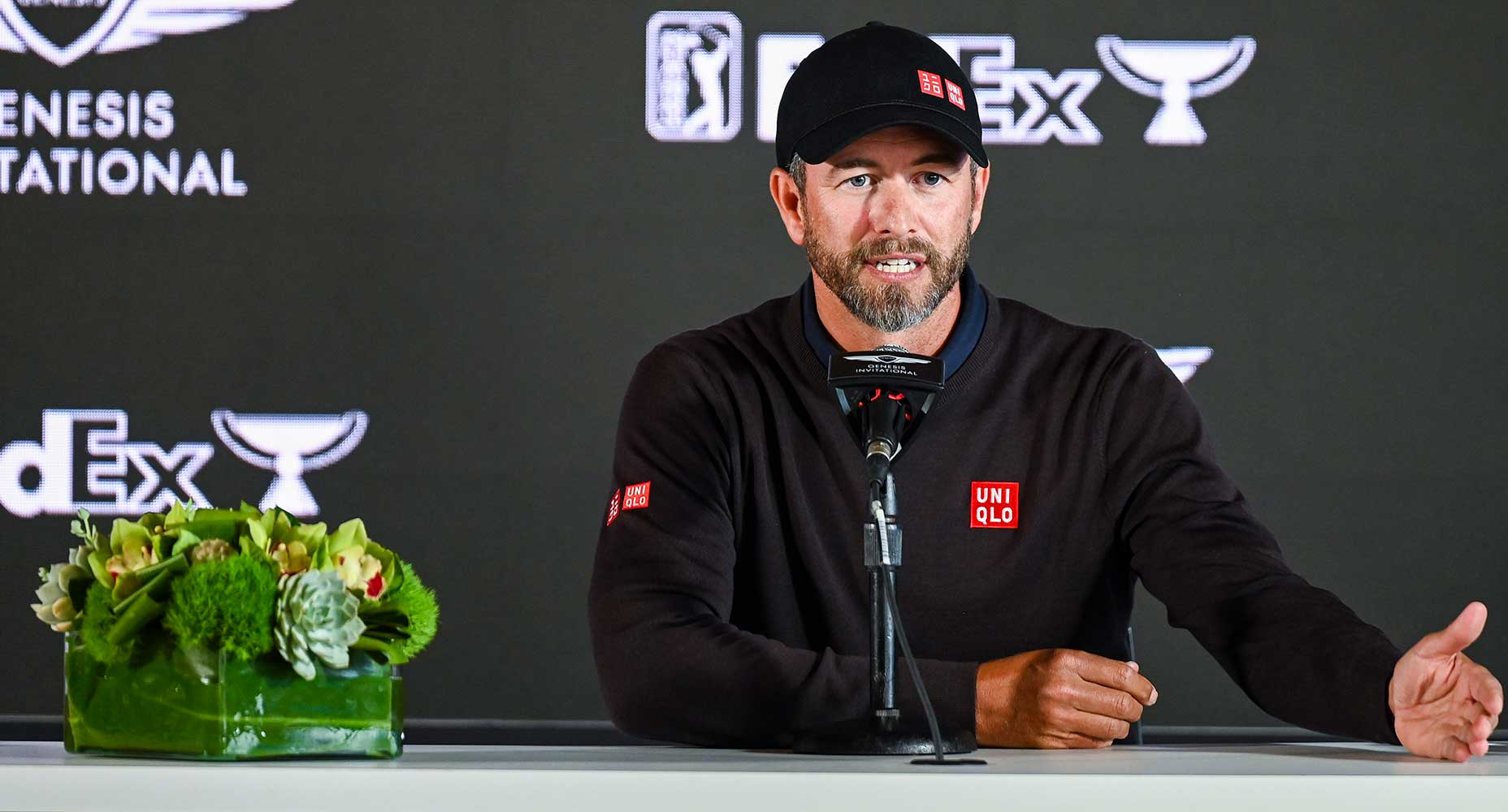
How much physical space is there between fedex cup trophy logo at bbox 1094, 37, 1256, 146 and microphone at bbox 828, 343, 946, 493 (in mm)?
1953

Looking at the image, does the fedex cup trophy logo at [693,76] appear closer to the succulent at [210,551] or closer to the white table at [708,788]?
the succulent at [210,551]

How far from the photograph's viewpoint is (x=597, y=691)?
3.25 m

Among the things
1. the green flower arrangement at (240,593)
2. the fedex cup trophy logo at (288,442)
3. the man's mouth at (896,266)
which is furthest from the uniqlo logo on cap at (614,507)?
the fedex cup trophy logo at (288,442)

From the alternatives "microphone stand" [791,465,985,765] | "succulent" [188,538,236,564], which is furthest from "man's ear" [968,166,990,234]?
"succulent" [188,538,236,564]

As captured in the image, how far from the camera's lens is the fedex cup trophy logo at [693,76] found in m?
3.25

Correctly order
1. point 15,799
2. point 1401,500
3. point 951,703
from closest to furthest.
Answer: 1. point 15,799
2. point 951,703
3. point 1401,500

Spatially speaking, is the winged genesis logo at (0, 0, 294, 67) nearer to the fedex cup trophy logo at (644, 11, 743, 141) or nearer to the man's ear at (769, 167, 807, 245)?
the fedex cup trophy logo at (644, 11, 743, 141)

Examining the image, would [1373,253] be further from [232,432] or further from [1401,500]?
[232,432]

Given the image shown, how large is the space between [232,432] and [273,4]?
79 centimetres

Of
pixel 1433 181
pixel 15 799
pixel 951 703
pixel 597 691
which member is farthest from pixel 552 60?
pixel 15 799

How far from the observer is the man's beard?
2039 mm

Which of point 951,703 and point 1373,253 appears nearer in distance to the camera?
point 951,703

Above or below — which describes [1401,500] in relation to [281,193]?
below

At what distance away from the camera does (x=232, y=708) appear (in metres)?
1.24
